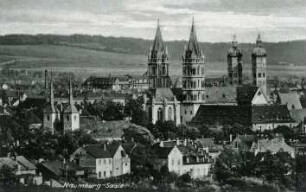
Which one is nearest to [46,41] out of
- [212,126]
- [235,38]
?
[235,38]

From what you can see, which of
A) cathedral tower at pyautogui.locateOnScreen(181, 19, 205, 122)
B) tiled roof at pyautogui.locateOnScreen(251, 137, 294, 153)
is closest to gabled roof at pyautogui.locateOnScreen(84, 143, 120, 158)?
tiled roof at pyautogui.locateOnScreen(251, 137, 294, 153)

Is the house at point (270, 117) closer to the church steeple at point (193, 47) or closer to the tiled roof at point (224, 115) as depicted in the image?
the tiled roof at point (224, 115)

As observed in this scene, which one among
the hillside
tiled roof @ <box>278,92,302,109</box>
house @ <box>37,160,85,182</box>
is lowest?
house @ <box>37,160,85,182</box>

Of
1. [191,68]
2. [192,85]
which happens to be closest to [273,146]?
[191,68]

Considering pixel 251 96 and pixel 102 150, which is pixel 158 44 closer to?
pixel 102 150

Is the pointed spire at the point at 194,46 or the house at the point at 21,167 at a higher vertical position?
the pointed spire at the point at 194,46

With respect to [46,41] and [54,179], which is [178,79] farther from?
[54,179]

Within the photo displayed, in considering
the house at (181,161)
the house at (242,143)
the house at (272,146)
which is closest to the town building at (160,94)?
the house at (242,143)

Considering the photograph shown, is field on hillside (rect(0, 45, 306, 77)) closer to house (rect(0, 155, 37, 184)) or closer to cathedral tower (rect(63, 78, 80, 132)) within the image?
cathedral tower (rect(63, 78, 80, 132))
